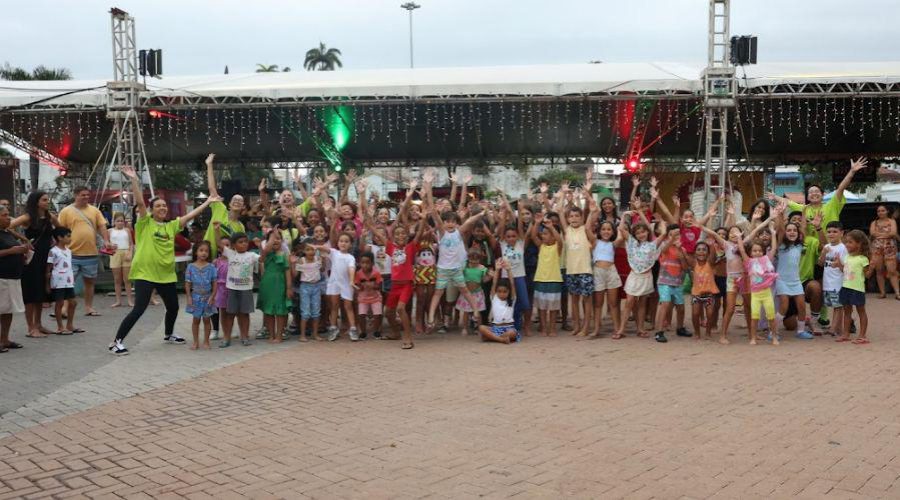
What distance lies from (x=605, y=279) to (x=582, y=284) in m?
0.29

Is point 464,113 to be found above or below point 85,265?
above

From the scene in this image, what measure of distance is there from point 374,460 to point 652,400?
94.7 inches

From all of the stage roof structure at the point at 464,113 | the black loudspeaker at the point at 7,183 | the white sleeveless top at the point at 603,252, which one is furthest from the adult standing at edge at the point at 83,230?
the black loudspeaker at the point at 7,183

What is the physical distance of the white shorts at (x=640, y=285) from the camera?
8383mm

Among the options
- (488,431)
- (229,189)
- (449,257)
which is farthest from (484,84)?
(229,189)

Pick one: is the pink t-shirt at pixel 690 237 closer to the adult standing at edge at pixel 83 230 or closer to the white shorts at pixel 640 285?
the white shorts at pixel 640 285

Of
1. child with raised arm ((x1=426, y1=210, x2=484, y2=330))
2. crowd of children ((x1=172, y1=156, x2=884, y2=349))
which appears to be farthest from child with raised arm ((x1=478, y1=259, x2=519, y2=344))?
child with raised arm ((x1=426, y1=210, x2=484, y2=330))

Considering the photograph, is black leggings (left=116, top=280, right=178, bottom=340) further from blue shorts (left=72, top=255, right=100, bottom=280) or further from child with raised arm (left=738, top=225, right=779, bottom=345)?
child with raised arm (left=738, top=225, right=779, bottom=345)

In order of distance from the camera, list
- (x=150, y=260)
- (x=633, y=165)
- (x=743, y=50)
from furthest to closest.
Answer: (x=633, y=165) < (x=743, y=50) < (x=150, y=260)

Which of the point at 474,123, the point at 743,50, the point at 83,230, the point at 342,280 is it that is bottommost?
the point at 342,280

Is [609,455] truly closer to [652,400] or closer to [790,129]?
[652,400]

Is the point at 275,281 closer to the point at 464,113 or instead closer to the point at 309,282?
the point at 309,282

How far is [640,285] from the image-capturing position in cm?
839

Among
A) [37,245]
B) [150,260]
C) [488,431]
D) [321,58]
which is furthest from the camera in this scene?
[321,58]
